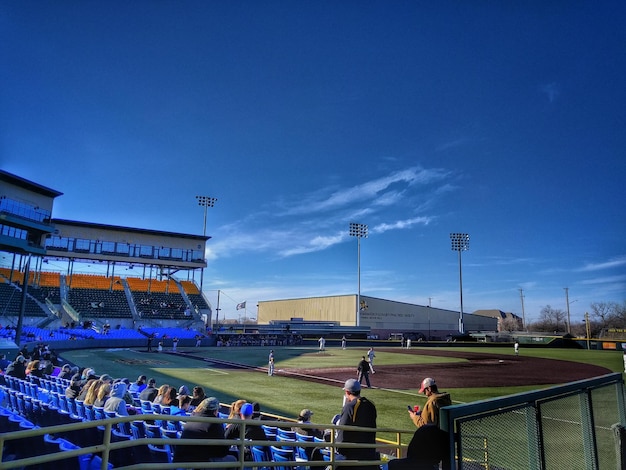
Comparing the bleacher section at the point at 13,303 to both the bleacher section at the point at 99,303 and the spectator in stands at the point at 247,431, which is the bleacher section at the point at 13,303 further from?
the spectator in stands at the point at 247,431

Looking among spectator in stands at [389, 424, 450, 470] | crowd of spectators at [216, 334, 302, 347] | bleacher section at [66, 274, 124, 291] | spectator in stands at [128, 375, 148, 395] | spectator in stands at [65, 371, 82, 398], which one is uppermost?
bleacher section at [66, 274, 124, 291]

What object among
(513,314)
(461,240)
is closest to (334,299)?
(461,240)

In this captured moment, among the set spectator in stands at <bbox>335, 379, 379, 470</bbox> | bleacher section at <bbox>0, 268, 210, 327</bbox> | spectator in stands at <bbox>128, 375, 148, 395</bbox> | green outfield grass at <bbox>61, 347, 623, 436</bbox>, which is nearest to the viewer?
spectator in stands at <bbox>335, 379, 379, 470</bbox>

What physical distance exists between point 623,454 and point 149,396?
9499mm

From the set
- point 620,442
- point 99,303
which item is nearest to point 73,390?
point 620,442

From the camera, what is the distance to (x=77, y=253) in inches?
2235

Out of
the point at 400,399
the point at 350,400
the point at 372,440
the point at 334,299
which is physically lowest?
the point at 400,399

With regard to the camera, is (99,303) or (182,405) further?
(99,303)

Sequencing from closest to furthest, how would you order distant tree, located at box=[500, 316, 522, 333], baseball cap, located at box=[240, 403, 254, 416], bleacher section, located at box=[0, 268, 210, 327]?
baseball cap, located at box=[240, 403, 254, 416] < bleacher section, located at box=[0, 268, 210, 327] < distant tree, located at box=[500, 316, 522, 333]

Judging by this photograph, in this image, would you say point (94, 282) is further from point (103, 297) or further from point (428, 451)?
point (428, 451)

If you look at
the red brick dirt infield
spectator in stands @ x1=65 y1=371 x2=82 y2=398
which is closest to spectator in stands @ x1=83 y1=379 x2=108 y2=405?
spectator in stands @ x1=65 y1=371 x2=82 y2=398

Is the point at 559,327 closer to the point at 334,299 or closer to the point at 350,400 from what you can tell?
the point at 334,299

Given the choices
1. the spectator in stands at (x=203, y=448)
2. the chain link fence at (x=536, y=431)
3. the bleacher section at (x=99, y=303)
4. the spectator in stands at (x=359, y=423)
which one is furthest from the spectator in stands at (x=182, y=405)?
the bleacher section at (x=99, y=303)

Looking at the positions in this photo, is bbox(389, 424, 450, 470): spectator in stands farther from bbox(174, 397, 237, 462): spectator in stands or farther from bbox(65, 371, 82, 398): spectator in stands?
bbox(65, 371, 82, 398): spectator in stands
